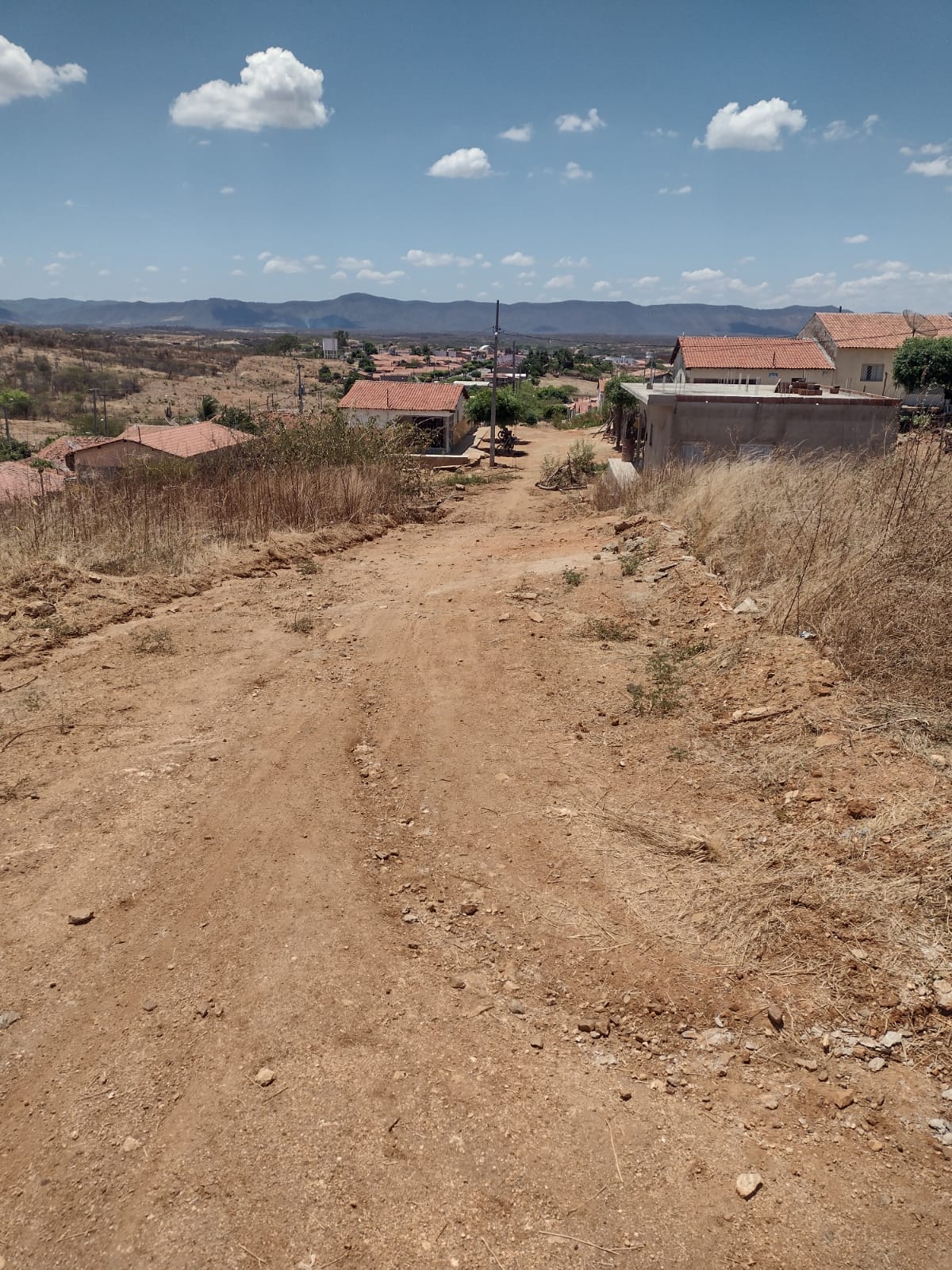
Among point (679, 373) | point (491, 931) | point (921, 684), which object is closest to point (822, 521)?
point (921, 684)

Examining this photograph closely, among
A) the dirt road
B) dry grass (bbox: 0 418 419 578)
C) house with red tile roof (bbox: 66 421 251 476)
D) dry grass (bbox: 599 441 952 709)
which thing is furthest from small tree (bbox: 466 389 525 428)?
the dirt road

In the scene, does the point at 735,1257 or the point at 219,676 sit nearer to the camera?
the point at 735,1257

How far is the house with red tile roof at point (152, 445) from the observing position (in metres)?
20.0

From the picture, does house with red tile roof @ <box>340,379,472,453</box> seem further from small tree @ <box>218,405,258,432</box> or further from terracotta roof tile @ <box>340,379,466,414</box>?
small tree @ <box>218,405,258,432</box>

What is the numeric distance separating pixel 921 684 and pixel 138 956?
4.95 metres

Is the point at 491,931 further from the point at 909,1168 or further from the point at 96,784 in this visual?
the point at 96,784

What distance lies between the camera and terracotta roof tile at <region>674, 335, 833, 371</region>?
38156mm

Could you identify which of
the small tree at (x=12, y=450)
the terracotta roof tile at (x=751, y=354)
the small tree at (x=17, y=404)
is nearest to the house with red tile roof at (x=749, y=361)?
the terracotta roof tile at (x=751, y=354)

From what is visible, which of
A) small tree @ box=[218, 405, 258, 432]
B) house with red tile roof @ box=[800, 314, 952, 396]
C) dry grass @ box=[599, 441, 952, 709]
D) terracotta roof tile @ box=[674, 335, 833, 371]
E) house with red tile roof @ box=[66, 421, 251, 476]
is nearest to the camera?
dry grass @ box=[599, 441, 952, 709]

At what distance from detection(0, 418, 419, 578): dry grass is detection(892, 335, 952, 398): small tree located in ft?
94.6

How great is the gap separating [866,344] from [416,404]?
79.6 feet

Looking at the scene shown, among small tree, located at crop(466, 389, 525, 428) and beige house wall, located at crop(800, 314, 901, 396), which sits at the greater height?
beige house wall, located at crop(800, 314, 901, 396)

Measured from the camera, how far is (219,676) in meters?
7.15

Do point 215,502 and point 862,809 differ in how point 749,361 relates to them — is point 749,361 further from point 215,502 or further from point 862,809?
point 862,809
